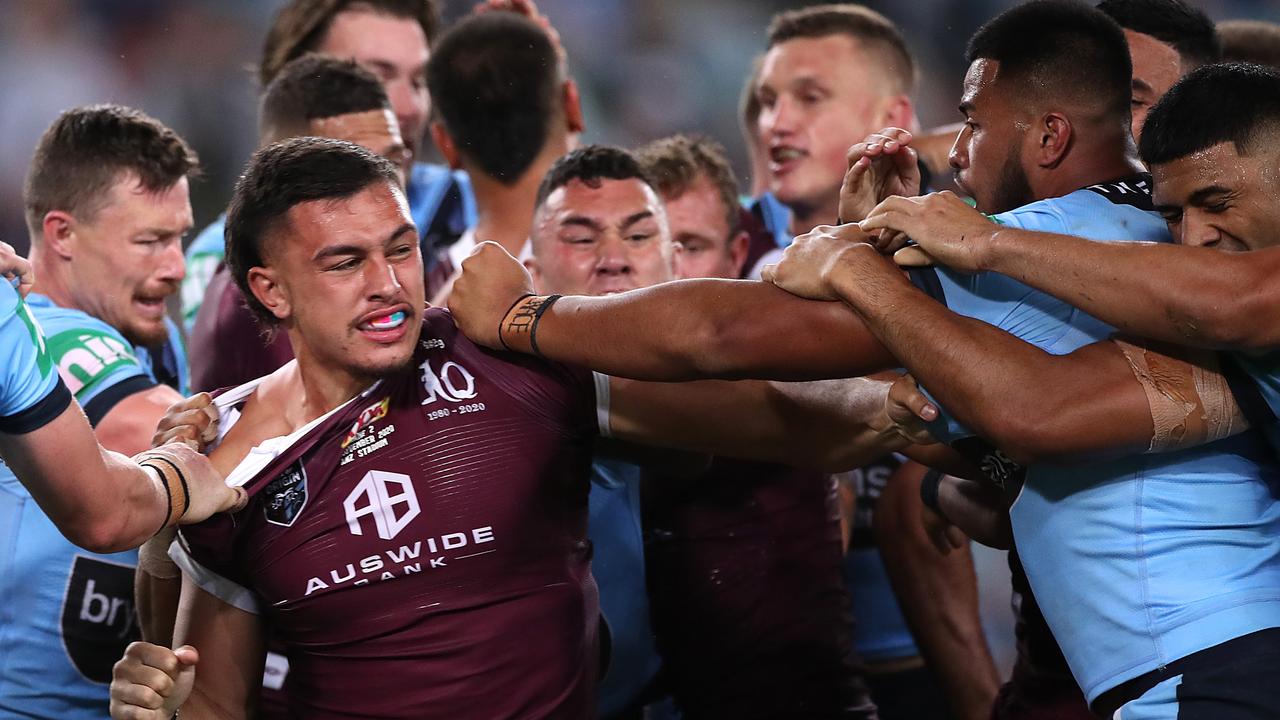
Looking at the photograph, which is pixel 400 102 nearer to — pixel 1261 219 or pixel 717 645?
pixel 717 645

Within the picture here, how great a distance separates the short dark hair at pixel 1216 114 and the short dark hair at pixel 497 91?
104 inches

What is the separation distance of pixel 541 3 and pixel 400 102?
4.71m

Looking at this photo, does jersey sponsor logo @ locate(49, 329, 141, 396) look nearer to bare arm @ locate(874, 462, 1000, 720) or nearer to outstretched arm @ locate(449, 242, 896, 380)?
outstretched arm @ locate(449, 242, 896, 380)

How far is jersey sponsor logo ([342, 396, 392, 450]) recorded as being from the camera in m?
3.22

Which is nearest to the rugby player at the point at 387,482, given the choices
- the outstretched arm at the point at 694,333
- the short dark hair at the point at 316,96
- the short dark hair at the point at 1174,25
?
the outstretched arm at the point at 694,333

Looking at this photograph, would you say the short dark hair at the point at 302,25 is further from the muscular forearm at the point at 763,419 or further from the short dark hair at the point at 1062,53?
the short dark hair at the point at 1062,53

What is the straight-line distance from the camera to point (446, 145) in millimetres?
5383

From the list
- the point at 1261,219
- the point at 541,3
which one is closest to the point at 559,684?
the point at 1261,219

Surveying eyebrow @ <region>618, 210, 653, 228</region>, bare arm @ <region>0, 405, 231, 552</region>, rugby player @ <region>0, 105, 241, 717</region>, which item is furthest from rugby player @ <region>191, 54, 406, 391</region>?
bare arm @ <region>0, 405, 231, 552</region>

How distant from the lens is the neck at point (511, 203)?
195 inches

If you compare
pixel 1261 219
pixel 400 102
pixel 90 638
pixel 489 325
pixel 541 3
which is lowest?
pixel 90 638

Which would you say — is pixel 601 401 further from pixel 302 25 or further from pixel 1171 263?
pixel 302 25

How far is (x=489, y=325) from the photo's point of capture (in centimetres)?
326

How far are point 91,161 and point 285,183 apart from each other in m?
1.21
